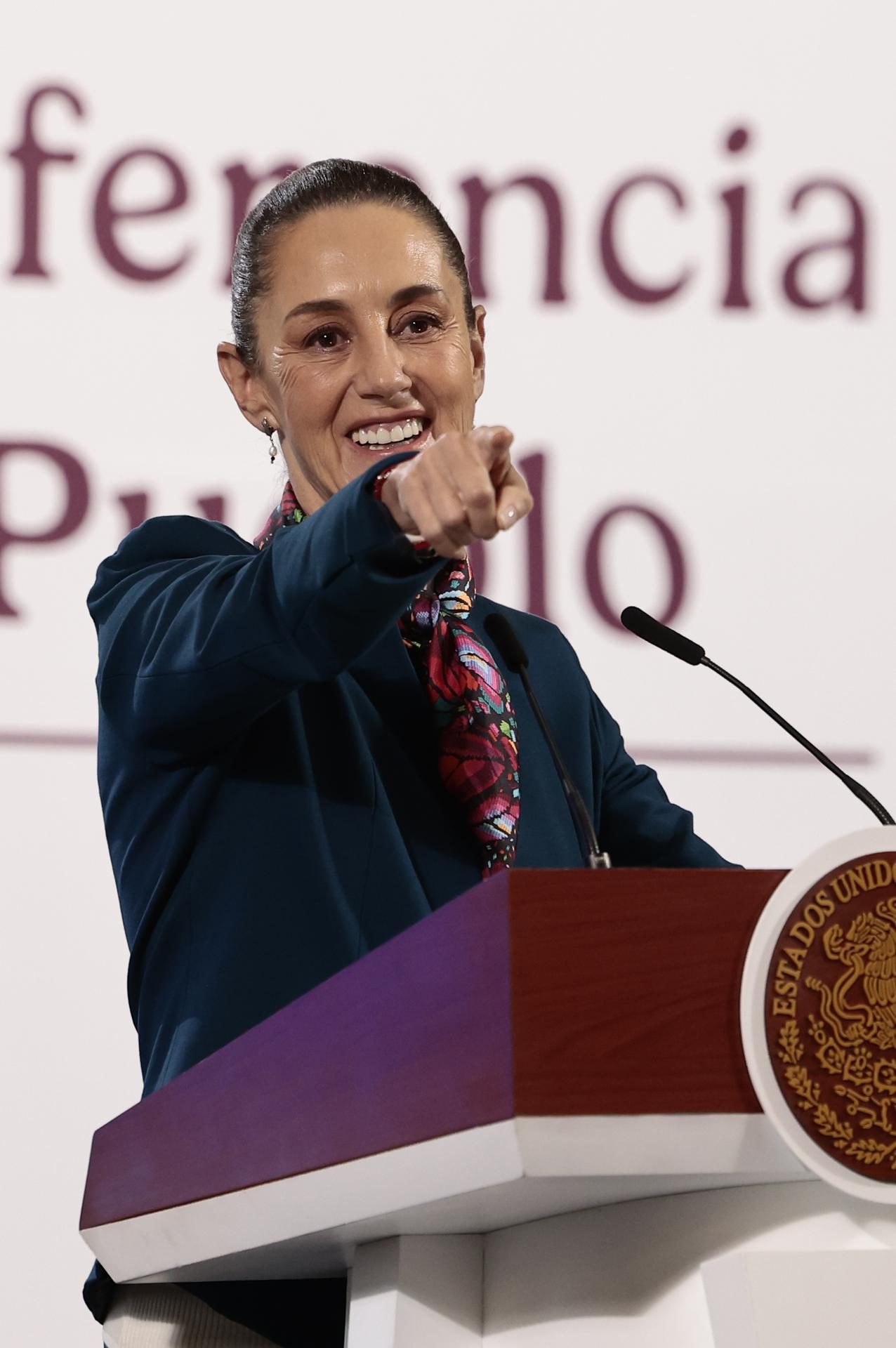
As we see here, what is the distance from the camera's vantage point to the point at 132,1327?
1.30m

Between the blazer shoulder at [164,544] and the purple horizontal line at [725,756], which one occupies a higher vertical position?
the blazer shoulder at [164,544]

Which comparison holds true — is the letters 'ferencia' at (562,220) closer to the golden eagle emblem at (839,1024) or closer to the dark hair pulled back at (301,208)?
the dark hair pulled back at (301,208)

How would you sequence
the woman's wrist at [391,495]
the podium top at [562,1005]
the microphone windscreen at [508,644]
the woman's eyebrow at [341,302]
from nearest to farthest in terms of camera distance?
the podium top at [562,1005] < the woman's wrist at [391,495] < the microphone windscreen at [508,644] < the woman's eyebrow at [341,302]

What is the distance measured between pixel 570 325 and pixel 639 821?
3.28 ft

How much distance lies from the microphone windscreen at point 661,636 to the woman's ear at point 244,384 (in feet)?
1.59

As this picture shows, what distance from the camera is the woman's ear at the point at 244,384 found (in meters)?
1.71

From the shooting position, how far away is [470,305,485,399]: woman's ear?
1.80 metres

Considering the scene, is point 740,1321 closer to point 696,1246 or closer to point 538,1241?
point 696,1246

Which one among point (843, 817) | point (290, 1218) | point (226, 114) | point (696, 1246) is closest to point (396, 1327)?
point (290, 1218)

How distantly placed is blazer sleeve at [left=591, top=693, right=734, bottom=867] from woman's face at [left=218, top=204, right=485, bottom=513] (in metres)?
0.36

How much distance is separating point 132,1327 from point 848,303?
1.79 metres

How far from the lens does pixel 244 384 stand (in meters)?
1.73

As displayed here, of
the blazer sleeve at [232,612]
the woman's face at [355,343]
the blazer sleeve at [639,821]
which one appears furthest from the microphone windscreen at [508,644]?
the blazer sleeve at [639,821]

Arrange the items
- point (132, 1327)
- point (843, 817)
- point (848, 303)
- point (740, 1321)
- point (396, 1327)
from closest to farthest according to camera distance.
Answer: point (740, 1321) < point (396, 1327) < point (132, 1327) < point (843, 817) < point (848, 303)
